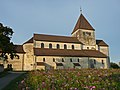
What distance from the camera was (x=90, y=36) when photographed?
65375mm

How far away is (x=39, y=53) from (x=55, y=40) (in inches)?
413

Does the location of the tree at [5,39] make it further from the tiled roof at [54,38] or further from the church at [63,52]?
the tiled roof at [54,38]

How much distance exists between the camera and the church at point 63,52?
5175 centimetres

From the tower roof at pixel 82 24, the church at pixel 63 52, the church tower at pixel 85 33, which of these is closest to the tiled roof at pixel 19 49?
the church at pixel 63 52

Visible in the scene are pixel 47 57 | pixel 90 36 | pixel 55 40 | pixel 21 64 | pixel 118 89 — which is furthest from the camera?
pixel 90 36

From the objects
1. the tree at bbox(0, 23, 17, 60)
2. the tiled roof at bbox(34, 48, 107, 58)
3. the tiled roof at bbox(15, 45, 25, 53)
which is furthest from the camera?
the tiled roof at bbox(15, 45, 25, 53)

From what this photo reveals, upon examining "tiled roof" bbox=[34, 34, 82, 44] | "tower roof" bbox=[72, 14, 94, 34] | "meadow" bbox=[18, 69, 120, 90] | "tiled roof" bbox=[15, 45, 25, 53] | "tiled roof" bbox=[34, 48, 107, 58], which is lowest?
"meadow" bbox=[18, 69, 120, 90]

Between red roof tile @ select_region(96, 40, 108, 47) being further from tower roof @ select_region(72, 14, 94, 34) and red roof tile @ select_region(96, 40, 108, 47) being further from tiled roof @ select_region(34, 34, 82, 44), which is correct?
tiled roof @ select_region(34, 34, 82, 44)

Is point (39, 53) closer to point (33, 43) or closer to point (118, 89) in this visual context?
point (33, 43)

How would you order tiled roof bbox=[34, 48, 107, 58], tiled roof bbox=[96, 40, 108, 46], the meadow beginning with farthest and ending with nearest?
tiled roof bbox=[96, 40, 108, 46] → tiled roof bbox=[34, 48, 107, 58] → the meadow

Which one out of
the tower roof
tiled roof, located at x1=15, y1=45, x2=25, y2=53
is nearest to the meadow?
tiled roof, located at x1=15, y1=45, x2=25, y2=53

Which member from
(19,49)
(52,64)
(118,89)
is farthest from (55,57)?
(118,89)

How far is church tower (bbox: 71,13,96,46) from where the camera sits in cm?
6384

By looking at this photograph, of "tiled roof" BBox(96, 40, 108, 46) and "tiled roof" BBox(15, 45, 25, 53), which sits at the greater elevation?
"tiled roof" BBox(96, 40, 108, 46)
